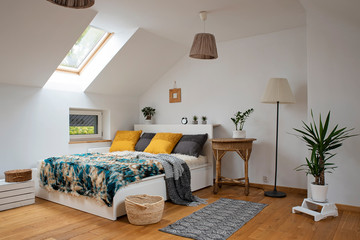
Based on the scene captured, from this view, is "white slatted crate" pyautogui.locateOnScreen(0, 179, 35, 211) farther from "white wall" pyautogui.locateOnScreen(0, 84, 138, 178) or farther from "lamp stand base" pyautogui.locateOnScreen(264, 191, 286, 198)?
"lamp stand base" pyautogui.locateOnScreen(264, 191, 286, 198)

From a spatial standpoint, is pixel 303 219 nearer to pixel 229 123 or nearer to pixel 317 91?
pixel 317 91

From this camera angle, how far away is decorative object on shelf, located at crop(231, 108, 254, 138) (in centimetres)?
425

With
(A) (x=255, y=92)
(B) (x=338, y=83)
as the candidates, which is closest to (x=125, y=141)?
(A) (x=255, y=92)

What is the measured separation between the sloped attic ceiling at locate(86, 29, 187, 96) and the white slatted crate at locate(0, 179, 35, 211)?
196cm

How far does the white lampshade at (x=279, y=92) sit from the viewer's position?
3.84m

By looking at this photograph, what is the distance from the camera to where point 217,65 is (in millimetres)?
4891

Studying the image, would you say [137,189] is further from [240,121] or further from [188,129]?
[240,121]

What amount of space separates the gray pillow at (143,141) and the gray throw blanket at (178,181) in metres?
1.04

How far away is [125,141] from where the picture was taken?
5047 millimetres

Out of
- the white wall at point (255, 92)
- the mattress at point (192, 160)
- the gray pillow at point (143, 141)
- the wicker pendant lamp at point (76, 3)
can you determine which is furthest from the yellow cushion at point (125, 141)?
the wicker pendant lamp at point (76, 3)

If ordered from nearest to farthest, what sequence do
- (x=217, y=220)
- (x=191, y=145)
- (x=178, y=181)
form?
(x=217, y=220)
(x=178, y=181)
(x=191, y=145)

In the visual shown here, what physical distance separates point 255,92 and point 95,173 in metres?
2.75

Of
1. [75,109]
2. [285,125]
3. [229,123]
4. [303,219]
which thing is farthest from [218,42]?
[303,219]

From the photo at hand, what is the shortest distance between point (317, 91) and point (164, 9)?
2137mm
